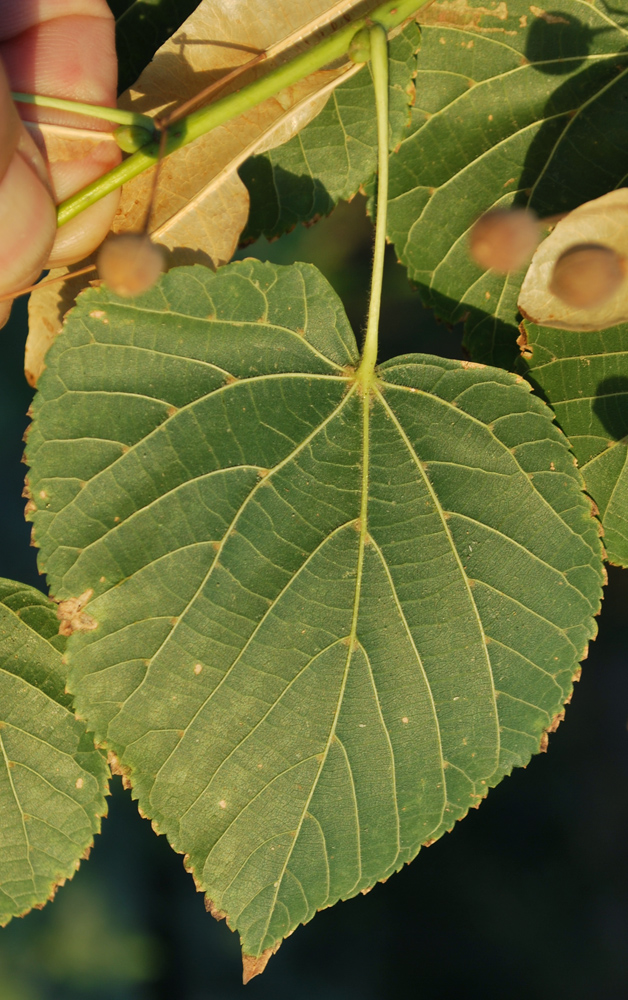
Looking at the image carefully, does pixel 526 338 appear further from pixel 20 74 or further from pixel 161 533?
pixel 20 74

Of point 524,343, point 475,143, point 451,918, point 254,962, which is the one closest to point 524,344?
point 524,343

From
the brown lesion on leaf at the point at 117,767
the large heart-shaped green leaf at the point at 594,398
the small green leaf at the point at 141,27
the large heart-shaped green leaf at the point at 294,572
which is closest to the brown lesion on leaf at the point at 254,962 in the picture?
the large heart-shaped green leaf at the point at 294,572

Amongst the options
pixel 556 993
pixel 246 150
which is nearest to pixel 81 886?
pixel 556 993

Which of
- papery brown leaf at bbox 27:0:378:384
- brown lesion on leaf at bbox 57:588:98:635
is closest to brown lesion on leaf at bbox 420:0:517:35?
papery brown leaf at bbox 27:0:378:384

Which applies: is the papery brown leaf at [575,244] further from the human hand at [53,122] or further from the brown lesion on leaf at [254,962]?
the brown lesion on leaf at [254,962]

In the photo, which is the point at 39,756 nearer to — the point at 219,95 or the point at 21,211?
the point at 21,211

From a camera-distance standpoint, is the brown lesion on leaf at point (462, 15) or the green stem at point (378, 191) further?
the brown lesion on leaf at point (462, 15)
